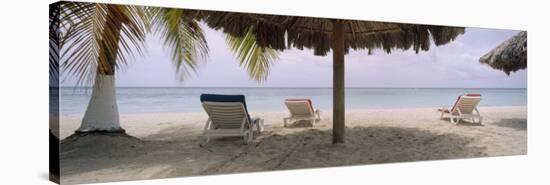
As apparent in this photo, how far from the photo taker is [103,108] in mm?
6051

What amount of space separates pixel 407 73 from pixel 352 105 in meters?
1.04

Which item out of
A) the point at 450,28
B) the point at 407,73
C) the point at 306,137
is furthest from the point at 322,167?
the point at 450,28

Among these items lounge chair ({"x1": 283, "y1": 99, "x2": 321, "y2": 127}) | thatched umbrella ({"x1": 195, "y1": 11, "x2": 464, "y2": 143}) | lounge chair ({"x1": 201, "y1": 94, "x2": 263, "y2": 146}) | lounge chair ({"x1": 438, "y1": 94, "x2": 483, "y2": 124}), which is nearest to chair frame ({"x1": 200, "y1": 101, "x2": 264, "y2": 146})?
lounge chair ({"x1": 201, "y1": 94, "x2": 263, "y2": 146})

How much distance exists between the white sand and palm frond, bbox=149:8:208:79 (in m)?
0.64

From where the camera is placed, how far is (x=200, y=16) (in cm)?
638

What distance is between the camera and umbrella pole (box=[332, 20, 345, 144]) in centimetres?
714

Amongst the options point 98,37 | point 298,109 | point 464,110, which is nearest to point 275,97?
point 298,109

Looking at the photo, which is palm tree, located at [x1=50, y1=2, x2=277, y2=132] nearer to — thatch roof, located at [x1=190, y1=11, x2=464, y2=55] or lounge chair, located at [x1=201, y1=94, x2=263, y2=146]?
thatch roof, located at [x1=190, y1=11, x2=464, y2=55]

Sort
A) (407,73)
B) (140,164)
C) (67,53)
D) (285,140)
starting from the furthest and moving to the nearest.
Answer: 1. (407,73)
2. (285,140)
3. (140,164)
4. (67,53)

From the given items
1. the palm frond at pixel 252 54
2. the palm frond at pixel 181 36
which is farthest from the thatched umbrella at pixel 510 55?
the palm frond at pixel 181 36

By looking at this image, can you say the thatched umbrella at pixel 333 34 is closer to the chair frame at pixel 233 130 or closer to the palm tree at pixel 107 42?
the palm tree at pixel 107 42

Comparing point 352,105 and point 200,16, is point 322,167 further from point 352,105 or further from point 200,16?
point 200,16

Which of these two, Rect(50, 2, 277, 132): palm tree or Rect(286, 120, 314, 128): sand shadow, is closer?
Rect(50, 2, 277, 132): palm tree

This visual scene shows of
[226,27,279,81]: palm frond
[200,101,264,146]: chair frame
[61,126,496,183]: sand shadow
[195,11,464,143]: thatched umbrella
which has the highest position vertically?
[195,11,464,143]: thatched umbrella
